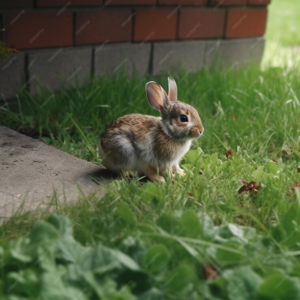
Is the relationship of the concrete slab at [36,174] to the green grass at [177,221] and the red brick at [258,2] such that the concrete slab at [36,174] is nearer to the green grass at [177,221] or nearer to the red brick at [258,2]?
the green grass at [177,221]

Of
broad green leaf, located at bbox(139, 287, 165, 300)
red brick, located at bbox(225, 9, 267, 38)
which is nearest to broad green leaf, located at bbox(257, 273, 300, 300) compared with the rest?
broad green leaf, located at bbox(139, 287, 165, 300)

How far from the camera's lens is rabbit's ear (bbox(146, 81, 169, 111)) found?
2982 mm

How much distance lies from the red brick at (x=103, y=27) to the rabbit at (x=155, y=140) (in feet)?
4.59

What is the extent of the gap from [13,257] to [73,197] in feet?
2.28

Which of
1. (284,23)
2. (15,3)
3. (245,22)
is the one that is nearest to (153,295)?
(15,3)

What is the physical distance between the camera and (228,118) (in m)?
3.69

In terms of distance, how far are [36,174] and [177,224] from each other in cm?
99

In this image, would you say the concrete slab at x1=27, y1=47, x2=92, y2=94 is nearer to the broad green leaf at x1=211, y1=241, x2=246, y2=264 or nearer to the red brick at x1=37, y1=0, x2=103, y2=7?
the red brick at x1=37, y1=0, x2=103, y2=7

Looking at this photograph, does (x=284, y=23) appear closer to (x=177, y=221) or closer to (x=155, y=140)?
(x=155, y=140)

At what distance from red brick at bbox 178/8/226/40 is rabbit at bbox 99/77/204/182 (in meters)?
2.02

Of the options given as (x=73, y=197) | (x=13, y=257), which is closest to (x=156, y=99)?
(x=73, y=197)

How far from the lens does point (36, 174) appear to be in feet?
9.53

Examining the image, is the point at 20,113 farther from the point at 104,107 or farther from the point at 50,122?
the point at 104,107

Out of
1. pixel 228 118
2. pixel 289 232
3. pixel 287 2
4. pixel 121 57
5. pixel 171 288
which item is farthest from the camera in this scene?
pixel 287 2
